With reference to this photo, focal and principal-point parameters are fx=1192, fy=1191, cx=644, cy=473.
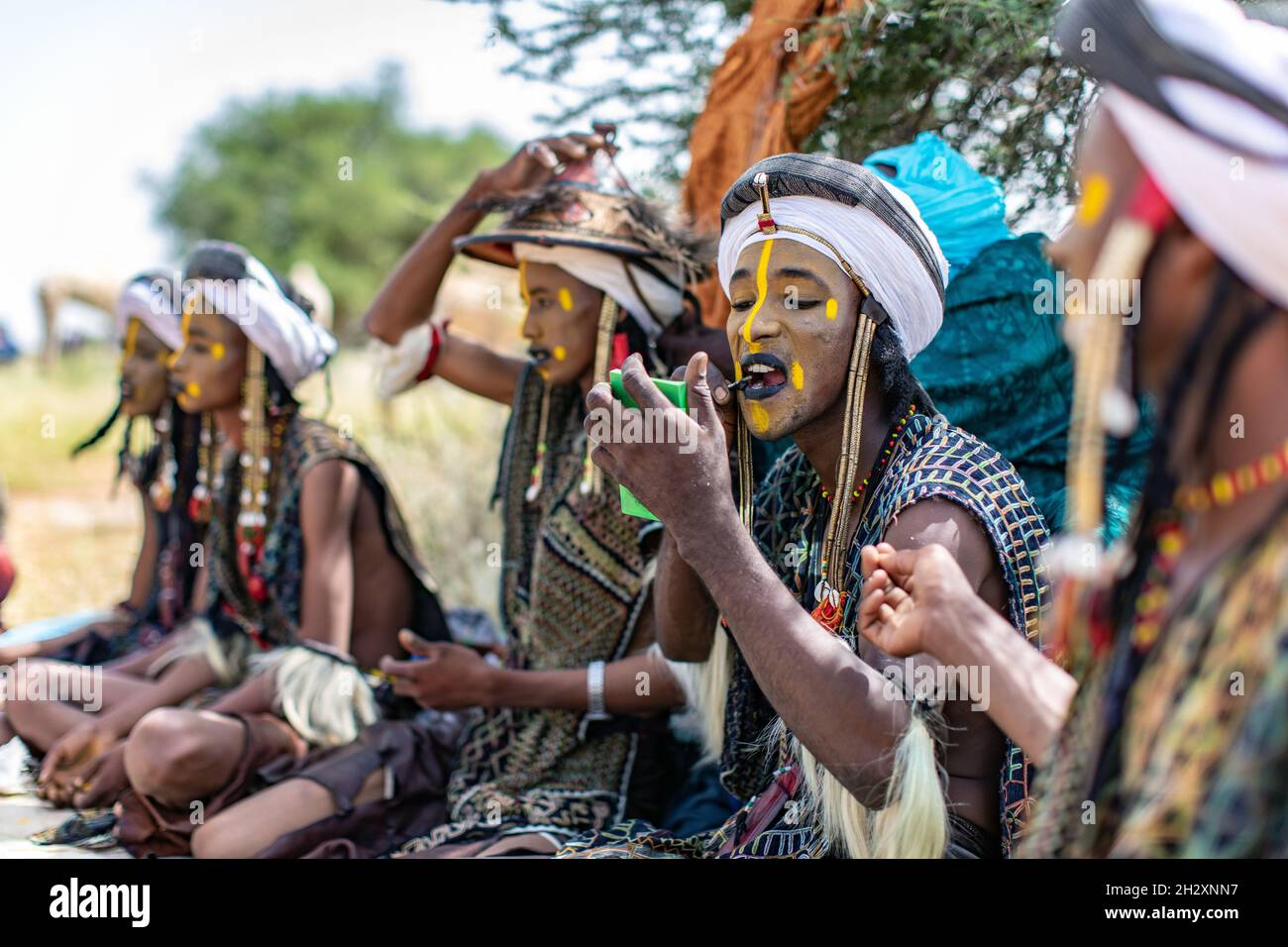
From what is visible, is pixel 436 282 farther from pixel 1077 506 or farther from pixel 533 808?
pixel 1077 506

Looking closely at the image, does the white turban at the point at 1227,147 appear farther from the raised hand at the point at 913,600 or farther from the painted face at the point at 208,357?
the painted face at the point at 208,357

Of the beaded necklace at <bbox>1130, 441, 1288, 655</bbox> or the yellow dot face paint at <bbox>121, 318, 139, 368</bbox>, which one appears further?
the yellow dot face paint at <bbox>121, 318, 139, 368</bbox>

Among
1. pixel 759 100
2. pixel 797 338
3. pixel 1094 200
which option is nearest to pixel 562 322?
pixel 759 100

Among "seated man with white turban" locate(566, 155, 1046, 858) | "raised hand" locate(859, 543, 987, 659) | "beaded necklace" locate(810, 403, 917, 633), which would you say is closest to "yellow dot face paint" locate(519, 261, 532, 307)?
"seated man with white turban" locate(566, 155, 1046, 858)

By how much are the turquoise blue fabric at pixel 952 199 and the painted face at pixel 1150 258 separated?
1719 mm

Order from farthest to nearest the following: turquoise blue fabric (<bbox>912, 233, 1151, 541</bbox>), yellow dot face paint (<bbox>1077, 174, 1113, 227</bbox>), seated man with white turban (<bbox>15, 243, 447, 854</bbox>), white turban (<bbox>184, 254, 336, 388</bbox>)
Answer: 1. white turban (<bbox>184, 254, 336, 388</bbox>)
2. seated man with white turban (<bbox>15, 243, 447, 854</bbox>)
3. turquoise blue fabric (<bbox>912, 233, 1151, 541</bbox>)
4. yellow dot face paint (<bbox>1077, 174, 1113, 227</bbox>)

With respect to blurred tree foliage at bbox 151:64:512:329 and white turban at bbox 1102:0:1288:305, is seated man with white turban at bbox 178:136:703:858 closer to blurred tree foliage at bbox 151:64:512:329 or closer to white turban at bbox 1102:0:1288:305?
white turban at bbox 1102:0:1288:305

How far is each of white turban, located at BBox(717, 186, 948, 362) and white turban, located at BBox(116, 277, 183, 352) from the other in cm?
327

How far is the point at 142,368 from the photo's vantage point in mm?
5254

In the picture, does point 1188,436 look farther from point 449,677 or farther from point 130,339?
point 130,339

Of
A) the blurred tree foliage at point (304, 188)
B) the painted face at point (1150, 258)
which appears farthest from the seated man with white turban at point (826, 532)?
the blurred tree foliage at point (304, 188)

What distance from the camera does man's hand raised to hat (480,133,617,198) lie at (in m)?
3.85

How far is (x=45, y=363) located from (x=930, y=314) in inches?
727

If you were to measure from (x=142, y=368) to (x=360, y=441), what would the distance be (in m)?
2.78
